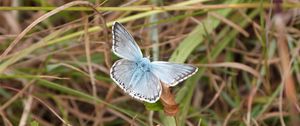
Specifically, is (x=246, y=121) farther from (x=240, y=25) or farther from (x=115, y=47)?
(x=115, y=47)

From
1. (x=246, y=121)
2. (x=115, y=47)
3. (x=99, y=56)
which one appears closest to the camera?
(x=115, y=47)

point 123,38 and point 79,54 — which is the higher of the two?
point 79,54

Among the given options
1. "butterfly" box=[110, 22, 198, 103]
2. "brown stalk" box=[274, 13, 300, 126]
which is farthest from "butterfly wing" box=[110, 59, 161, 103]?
"brown stalk" box=[274, 13, 300, 126]

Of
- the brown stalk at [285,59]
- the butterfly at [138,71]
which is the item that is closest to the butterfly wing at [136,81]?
the butterfly at [138,71]

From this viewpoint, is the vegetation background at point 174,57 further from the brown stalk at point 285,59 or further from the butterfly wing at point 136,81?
the brown stalk at point 285,59

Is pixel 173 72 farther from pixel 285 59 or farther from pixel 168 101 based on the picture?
pixel 285 59

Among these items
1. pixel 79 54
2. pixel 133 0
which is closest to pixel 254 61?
pixel 133 0

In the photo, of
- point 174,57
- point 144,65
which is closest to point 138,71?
point 144,65

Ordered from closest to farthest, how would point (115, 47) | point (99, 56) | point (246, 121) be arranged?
point (115, 47) < point (246, 121) < point (99, 56)
